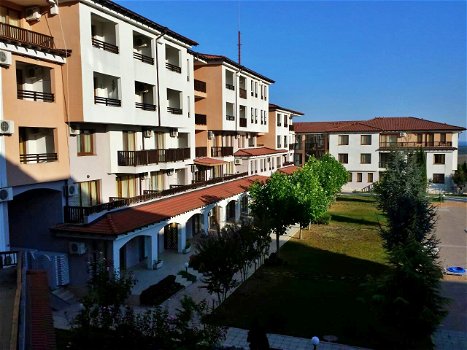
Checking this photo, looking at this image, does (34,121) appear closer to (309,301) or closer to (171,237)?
(171,237)

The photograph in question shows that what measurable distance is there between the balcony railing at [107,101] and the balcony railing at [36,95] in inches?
83.4

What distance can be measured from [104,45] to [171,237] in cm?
1279

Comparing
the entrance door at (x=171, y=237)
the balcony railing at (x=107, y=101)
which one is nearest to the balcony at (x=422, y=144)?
the entrance door at (x=171, y=237)

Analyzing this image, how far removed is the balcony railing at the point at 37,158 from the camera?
57.3 feet

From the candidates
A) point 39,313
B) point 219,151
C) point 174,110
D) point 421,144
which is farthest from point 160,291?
point 421,144

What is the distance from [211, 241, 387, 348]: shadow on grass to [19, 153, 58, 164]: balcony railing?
32.8 feet

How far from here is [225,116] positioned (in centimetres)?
3575

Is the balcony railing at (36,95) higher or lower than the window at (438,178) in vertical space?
higher

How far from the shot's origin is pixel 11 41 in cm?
1620

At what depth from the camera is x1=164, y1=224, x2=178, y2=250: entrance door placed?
27109 mm

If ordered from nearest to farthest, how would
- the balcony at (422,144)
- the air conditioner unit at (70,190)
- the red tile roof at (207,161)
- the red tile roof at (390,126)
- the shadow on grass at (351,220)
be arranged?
1. the air conditioner unit at (70,190)
2. the red tile roof at (207,161)
3. the shadow on grass at (351,220)
4. the balcony at (422,144)
5. the red tile roof at (390,126)

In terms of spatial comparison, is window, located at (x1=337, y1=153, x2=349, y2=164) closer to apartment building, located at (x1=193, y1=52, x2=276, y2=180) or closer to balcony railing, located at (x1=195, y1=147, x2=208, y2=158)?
apartment building, located at (x1=193, y1=52, x2=276, y2=180)

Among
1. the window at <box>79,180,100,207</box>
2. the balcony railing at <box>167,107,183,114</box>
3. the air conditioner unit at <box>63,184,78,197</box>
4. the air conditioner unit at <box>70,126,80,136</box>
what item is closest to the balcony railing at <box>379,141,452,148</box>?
the balcony railing at <box>167,107,183,114</box>

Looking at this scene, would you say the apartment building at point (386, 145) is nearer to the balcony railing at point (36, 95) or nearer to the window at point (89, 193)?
the window at point (89, 193)
